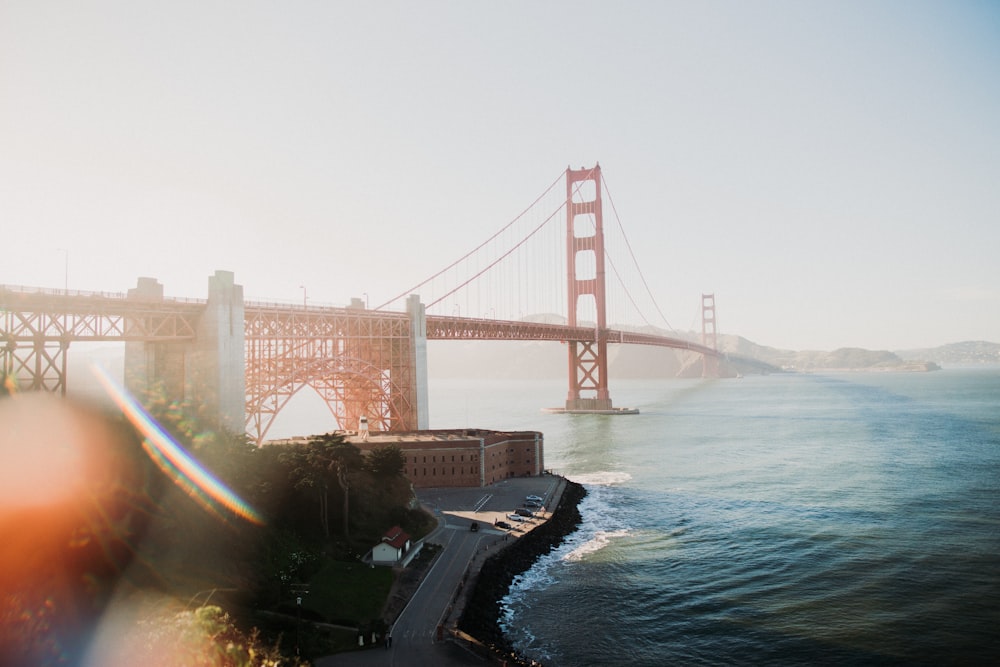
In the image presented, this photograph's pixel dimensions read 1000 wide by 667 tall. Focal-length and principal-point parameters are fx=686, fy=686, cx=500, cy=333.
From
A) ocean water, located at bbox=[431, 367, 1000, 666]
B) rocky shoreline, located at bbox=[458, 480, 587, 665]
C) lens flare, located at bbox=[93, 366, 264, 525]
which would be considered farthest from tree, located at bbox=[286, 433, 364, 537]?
ocean water, located at bbox=[431, 367, 1000, 666]

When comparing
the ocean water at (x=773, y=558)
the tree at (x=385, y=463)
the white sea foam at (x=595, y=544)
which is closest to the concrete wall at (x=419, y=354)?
the ocean water at (x=773, y=558)

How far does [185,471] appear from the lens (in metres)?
25.3

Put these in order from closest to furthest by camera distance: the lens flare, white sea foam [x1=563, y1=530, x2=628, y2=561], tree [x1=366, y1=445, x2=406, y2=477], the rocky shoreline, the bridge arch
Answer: the rocky shoreline < the lens flare < white sea foam [x1=563, y1=530, x2=628, y2=561] < tree [x1=366, y1=445, x2=406, y2=477] < the bridge arch

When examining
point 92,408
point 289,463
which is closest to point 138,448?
point 92,408

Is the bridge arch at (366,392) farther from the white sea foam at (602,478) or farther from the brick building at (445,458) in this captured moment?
the white sea foam at (602,478)

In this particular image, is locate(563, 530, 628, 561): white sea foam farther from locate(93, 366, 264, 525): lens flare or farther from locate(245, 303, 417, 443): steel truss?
locate(245, 303, 417, 443): steel truss

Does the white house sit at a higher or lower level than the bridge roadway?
higher

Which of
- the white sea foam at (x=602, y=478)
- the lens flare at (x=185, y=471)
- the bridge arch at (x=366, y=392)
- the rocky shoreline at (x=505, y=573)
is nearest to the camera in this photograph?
the rocky shoreline at (x=505, y=573)

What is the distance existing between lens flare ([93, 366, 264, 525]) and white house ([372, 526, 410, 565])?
4787 millimetres

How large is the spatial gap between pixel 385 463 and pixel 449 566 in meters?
8.04

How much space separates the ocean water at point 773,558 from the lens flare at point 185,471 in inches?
441

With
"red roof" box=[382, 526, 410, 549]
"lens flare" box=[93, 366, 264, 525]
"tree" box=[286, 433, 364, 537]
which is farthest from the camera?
"tree" box=[286, 433, 364, 537]

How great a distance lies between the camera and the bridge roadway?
2047 centimetres

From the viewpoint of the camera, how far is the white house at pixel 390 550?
27.8 m
